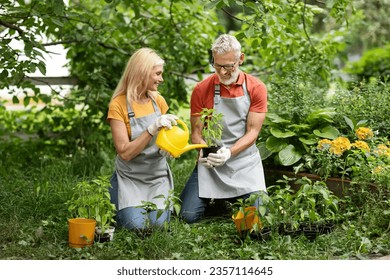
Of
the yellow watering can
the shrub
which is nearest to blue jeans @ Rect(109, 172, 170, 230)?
the yellow watering can

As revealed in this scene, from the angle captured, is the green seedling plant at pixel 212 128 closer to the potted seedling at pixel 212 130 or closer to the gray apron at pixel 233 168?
the potted seedling at pixel 212 130

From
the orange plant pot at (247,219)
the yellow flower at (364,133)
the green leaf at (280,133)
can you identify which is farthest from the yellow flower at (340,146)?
the orange plant pot at (247,219)

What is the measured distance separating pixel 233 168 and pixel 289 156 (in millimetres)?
522

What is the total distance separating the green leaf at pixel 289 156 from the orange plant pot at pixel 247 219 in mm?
855

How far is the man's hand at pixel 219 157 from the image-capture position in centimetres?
410

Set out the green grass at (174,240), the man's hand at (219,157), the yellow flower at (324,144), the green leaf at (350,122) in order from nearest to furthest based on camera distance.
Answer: the green grass at (174,240), the man's hand at (219,157), the yellow flower at (324,144), the green leaf at (350,122)

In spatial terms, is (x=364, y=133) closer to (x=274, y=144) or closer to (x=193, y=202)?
(x=274, y=144)

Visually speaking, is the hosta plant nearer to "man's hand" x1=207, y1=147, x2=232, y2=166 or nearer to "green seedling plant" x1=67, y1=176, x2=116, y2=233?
"man's hand" x1=207, y1=147, x2=232, y2=166

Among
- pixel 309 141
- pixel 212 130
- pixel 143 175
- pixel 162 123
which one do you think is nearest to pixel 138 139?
pixel 162 123

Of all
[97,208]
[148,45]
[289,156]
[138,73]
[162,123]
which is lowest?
[97,208]

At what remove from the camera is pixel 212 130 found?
13.3 ft

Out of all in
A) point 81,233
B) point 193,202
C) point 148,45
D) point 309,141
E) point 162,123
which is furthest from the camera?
point 148,45

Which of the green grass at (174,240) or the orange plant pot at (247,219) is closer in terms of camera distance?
the green grass at (174,240)
